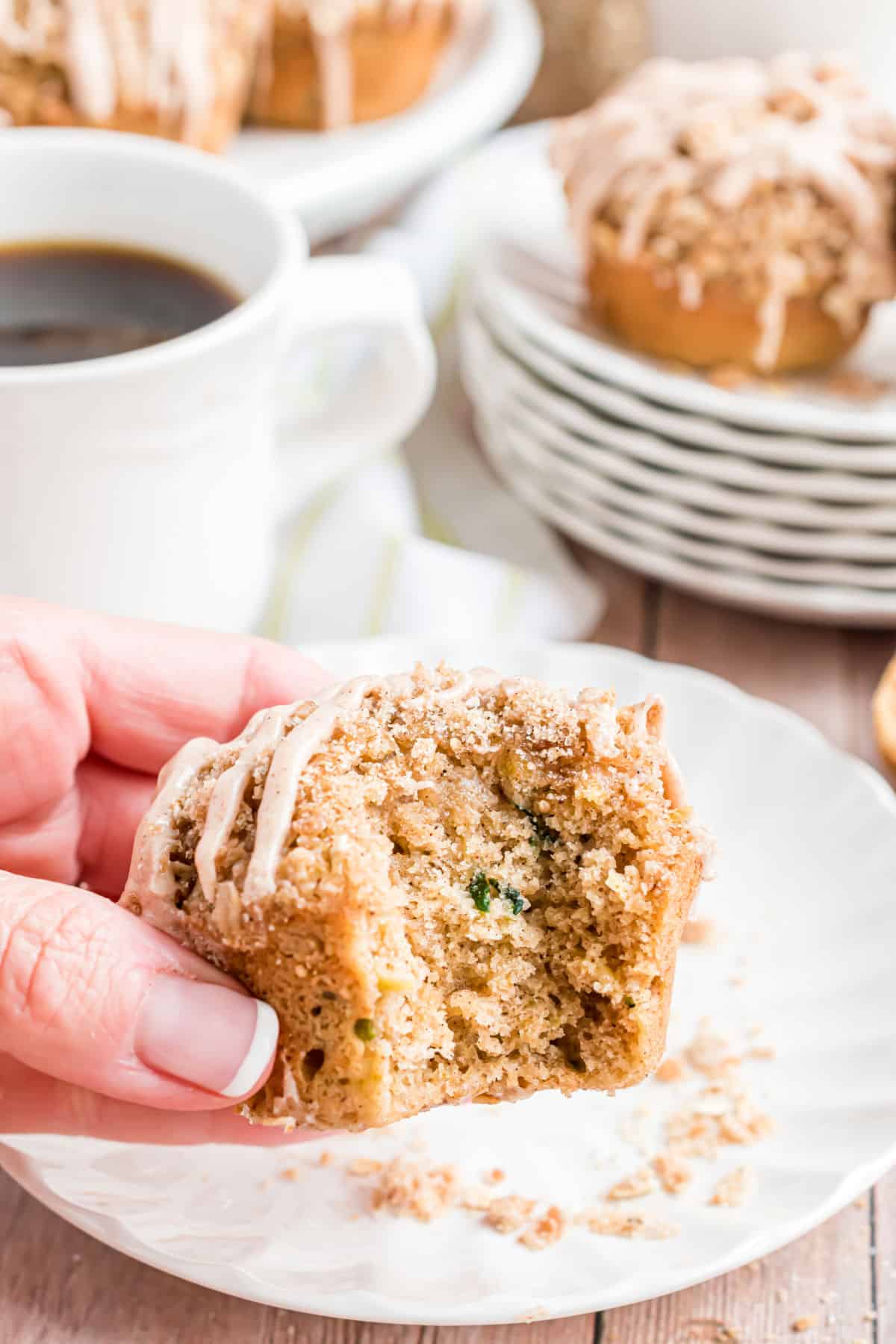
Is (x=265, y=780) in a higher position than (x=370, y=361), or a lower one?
higher

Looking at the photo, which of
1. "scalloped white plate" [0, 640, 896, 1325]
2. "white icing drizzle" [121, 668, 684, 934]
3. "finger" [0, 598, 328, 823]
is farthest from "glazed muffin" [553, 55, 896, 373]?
"white icing drizzle" [121, 668, 684, 934]

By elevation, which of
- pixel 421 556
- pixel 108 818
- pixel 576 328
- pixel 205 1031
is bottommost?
pixel 421 556

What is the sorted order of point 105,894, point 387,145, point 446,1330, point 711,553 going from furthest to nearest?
point 387,145 → point 711,553 → point 105,894 → point 446,1330

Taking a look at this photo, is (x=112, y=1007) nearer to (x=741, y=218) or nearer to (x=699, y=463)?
(x=699, y=463)

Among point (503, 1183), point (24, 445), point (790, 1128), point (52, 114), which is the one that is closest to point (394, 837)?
point (503, 1183)

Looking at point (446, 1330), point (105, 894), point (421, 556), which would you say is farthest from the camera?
point (421, 556)

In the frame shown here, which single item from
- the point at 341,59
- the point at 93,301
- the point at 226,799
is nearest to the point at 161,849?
the point at 226,799

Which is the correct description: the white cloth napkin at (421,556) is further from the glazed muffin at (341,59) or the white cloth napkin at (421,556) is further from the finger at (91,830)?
the finger at (91,830)

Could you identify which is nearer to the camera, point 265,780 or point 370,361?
point 265,780
